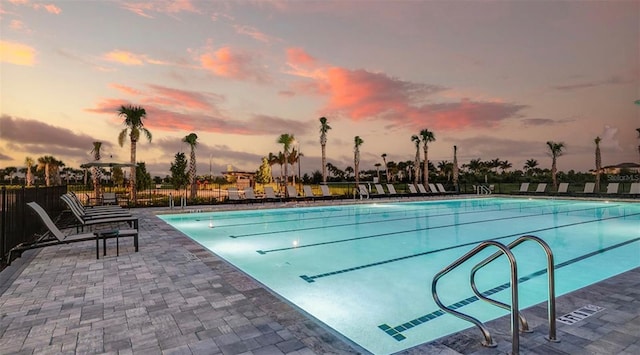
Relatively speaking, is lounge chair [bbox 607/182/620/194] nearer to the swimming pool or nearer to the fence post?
the swimming pool

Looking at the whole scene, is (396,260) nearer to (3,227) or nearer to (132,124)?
(3,227)

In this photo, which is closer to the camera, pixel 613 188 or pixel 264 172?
pixel 613 188

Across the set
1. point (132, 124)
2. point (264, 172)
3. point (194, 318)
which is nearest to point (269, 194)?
point (132, 124)

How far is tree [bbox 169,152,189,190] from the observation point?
2541 centimetres

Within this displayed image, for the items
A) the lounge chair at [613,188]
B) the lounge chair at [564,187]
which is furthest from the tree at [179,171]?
the lounge chair at [613,188]

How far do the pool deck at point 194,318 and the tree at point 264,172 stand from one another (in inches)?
1435

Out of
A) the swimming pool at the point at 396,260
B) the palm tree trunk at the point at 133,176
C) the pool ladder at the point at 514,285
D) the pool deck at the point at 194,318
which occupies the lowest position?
the swimming pool at the point at 396,260

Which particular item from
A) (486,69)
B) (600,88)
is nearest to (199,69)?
(486,69)

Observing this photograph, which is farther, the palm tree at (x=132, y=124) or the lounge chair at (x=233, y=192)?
the palm tree at (x=132, y=124)

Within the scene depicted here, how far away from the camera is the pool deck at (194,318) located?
96.4 inches

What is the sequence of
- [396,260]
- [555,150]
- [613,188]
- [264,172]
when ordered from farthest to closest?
[264,172] < [555,150] < [613,188] < [396,260]

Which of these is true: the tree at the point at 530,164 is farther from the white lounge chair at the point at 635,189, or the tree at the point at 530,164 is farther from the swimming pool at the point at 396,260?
the swimming pool at the point at 396,260

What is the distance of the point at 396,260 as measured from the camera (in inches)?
241

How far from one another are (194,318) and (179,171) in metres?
24.8
